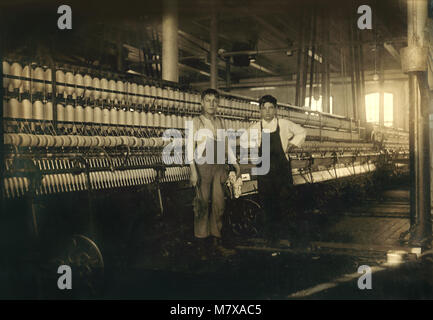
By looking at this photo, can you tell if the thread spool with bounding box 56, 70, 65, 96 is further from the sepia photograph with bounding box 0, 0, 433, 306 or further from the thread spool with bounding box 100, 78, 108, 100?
the thread spool with bounding box 100, 78, 108, 100

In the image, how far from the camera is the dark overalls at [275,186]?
5.53m

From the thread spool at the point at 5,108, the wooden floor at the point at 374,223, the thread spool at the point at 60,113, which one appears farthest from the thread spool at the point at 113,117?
the wooden floor at the point at 374,223

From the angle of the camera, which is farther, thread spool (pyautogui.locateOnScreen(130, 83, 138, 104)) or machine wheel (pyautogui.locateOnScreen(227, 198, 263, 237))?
machine wheel (pyautogui.locateOnScreen(227, 198, 263, 237))

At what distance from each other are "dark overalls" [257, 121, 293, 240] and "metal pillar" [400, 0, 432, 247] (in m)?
Result: 1.53

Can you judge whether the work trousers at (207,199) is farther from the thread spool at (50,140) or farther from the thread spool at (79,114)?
the thread spool at (50,140)

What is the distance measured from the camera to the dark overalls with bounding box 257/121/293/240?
5.53 meters

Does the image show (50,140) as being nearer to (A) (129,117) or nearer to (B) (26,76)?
(B) (26,76)

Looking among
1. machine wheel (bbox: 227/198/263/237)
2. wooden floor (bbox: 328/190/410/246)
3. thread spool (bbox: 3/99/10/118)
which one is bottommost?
wooden floor (bbox: 328/190/410/246)

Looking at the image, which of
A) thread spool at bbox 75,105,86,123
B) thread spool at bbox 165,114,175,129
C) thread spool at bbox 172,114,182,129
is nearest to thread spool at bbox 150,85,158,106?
thread spool at bbox 165,114,175,129

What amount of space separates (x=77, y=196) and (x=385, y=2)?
32.4 ft

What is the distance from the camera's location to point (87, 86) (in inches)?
193

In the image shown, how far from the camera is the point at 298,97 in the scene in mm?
11508

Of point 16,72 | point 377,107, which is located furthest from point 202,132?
point 377,107

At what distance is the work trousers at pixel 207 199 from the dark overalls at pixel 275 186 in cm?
49
